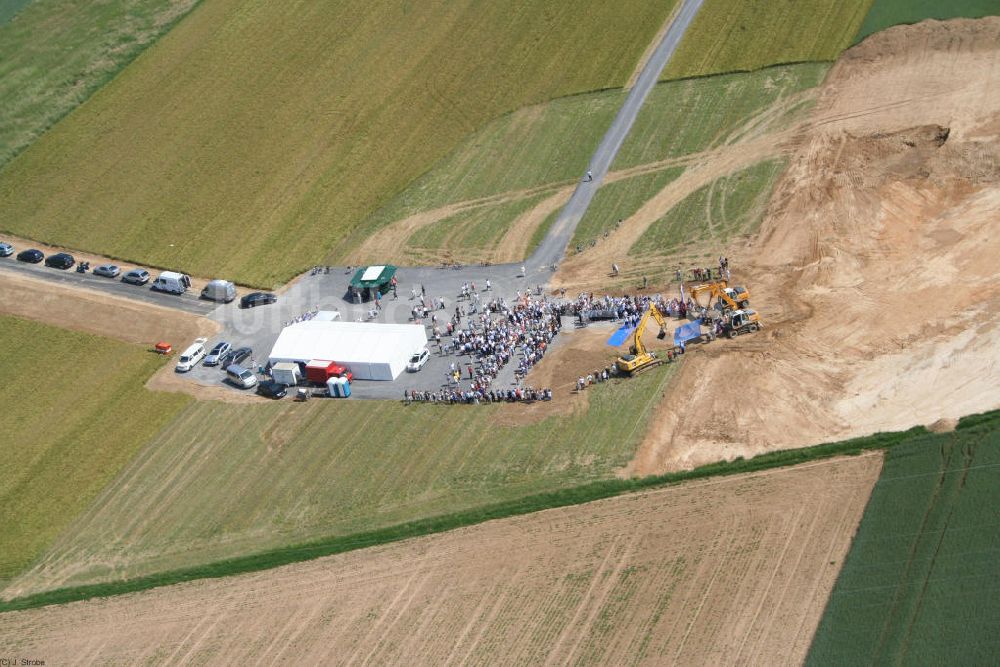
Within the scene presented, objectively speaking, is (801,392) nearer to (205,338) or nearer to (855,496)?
(855,496)

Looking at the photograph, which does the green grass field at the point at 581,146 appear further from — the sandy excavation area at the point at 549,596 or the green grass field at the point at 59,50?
the green grass field at the point at 59,50

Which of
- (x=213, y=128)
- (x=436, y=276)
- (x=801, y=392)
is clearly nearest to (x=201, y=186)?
(x=213, y=128)

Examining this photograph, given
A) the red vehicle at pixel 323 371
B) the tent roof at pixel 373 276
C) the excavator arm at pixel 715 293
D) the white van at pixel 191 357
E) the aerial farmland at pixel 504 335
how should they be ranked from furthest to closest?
the tent roof at pixel 373 276, the white van at pixel 191 357, the red vehicle at pixel 323 371, the excavator arm at pixel 715 293, the aerial farmland at pixel 504 335

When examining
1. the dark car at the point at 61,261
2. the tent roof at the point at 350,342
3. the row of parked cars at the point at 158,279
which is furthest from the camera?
the dark car at the point at 61,261

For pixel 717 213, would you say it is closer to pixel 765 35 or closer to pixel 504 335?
pixel 504 335

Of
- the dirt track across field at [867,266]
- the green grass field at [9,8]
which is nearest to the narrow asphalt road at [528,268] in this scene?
the dirt track across field at [867,266]

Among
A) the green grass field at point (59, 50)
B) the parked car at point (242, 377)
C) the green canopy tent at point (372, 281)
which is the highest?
the green grass field at point (59, 50)
